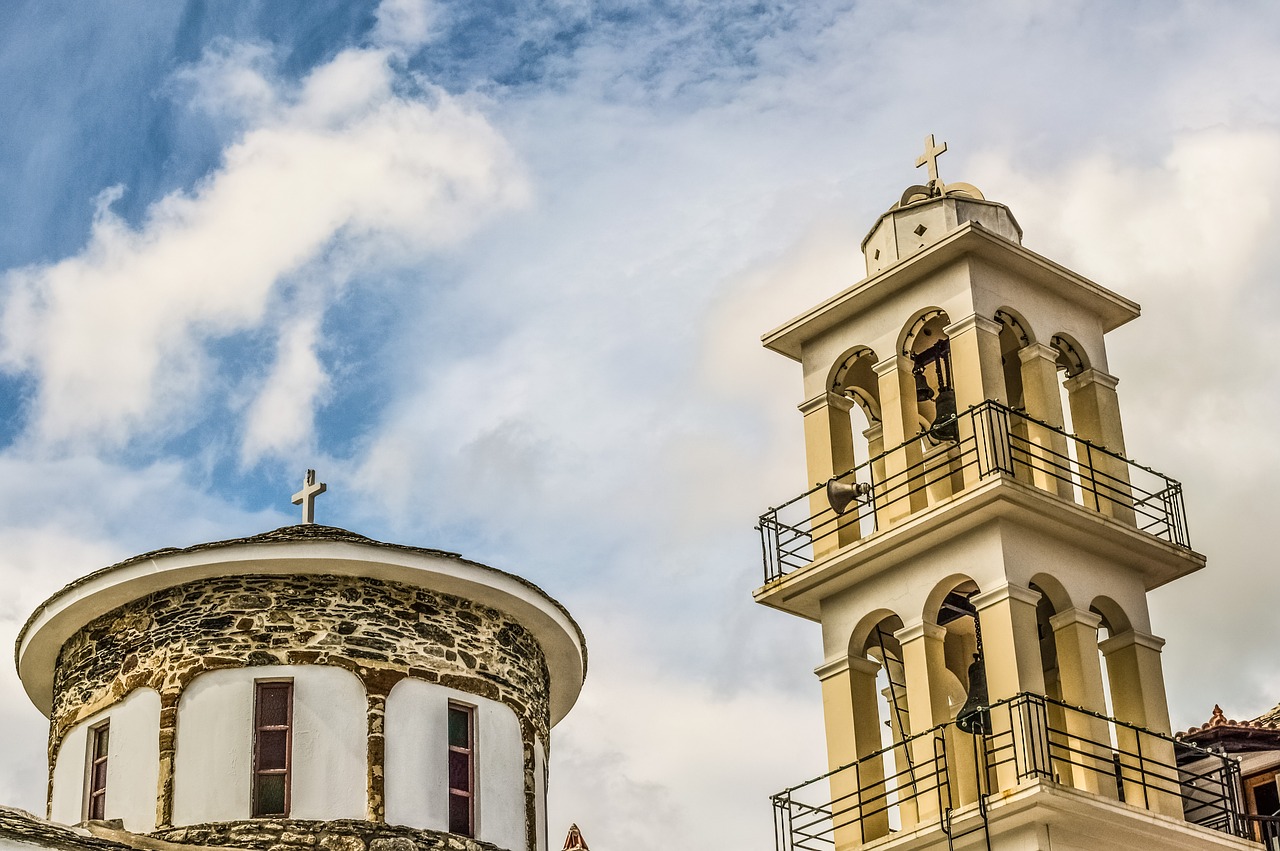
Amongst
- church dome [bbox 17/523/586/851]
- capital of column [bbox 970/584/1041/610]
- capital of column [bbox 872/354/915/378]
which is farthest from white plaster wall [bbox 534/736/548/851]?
capital of column [bbox 970/584/1041/610]

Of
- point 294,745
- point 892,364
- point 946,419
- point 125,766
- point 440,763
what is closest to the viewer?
point 946,419

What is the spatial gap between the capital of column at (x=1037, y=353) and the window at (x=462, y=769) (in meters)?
9.08

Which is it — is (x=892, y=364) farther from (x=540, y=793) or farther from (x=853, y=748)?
(x=540, y=793)

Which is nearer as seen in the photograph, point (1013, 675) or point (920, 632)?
point (1013, 675)

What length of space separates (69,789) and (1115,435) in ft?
49.4

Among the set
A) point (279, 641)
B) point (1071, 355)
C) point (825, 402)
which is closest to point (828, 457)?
A: point (825, 402)

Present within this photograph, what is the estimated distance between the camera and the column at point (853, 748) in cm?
2741

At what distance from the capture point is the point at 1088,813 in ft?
83.5

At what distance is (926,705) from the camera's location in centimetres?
2723

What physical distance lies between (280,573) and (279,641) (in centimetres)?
92

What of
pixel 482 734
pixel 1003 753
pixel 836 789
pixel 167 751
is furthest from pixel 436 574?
pixel 1003 753

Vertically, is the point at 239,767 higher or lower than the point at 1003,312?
lower

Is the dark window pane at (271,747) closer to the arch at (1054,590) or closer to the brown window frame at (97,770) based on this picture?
the brown window frame at (97,770)

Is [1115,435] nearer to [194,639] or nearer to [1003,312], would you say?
[1003,312]
